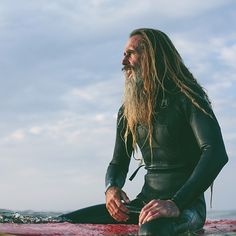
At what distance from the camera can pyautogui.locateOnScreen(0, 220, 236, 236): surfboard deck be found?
613 centimetres

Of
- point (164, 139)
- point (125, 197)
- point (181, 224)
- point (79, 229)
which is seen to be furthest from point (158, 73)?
point (79, 229)

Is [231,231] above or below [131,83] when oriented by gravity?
below

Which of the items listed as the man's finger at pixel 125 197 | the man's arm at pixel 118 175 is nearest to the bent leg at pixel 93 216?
the man's arm at pixel 118 175

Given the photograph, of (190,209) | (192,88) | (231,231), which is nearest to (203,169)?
(190,209)

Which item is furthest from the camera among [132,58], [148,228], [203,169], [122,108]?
[122,108]

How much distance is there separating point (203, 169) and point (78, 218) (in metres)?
2.11

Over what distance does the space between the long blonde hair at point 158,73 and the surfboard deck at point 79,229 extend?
3.28ft

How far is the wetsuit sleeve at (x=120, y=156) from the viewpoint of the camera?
6.13m

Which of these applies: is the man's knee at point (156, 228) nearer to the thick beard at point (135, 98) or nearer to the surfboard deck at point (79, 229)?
the surfboard deck at point (79, 229)

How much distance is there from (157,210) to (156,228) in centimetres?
16

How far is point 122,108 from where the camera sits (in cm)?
638

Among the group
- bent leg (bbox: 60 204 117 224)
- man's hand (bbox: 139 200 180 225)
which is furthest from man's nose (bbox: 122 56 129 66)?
man's hand (bbox: 139 200 180 225)

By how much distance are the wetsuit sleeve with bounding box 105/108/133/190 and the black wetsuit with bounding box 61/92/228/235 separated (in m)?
0.06

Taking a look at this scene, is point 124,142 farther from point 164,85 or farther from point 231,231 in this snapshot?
point 231,231
